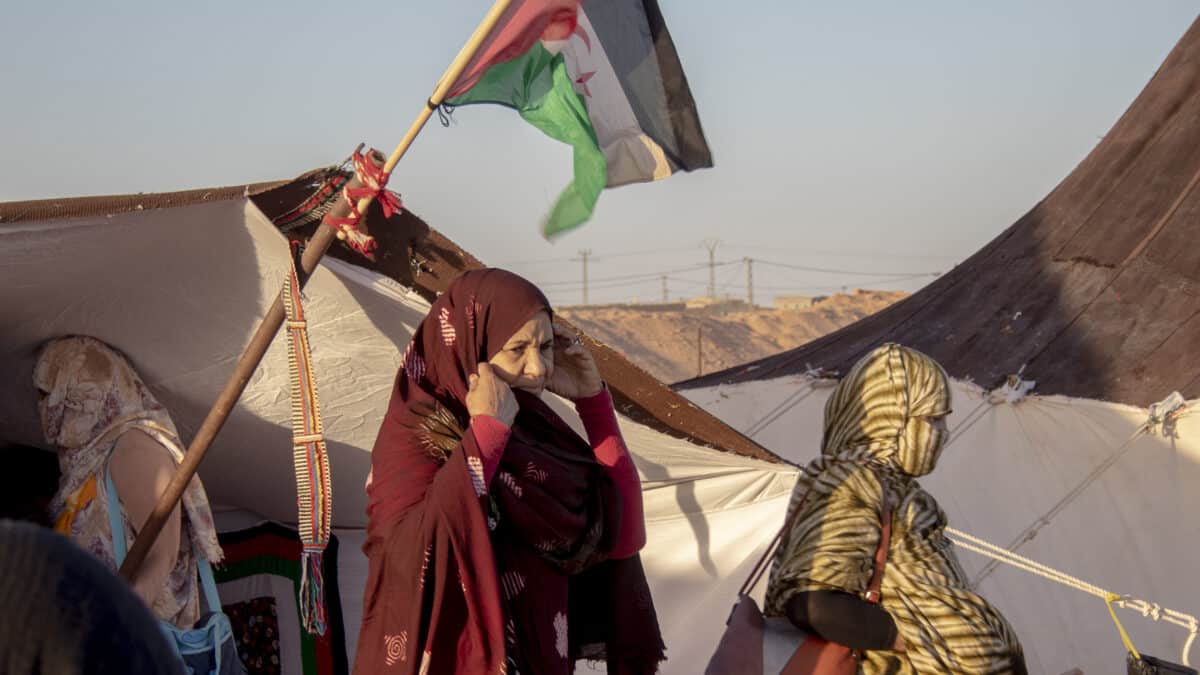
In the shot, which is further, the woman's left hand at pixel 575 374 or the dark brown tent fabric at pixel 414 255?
the woman's left hand at pixel 575 374

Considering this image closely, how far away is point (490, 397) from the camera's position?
234 centimetres

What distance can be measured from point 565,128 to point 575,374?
1.95 ft

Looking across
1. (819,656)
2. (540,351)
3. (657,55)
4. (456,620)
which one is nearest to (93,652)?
(456,620)

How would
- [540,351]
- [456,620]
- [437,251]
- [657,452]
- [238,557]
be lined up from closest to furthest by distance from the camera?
[456,620], [540,351], [437,251], [657,452], [238,557]

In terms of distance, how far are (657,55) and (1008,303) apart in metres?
3.79

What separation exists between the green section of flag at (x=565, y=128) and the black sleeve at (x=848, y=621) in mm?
1085

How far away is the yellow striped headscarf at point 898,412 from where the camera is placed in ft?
9.77

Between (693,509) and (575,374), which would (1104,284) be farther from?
(575,374)

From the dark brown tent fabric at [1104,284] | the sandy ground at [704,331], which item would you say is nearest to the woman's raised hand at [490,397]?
the dark brown tent fabric at [1104,284]

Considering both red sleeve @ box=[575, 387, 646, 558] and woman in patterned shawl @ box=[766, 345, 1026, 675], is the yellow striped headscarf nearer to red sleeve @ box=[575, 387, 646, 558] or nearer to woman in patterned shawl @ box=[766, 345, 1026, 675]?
woman in patterned shawl @ box=[766, 345, 1026, 675]

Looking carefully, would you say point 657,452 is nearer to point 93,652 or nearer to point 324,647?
point 324,647

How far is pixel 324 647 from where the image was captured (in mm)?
4211

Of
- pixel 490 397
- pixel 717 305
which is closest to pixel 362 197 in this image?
pixel 490 397

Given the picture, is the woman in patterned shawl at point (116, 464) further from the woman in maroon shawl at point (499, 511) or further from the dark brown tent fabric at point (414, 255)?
the woman in maroon shawl at point (499, 511)
